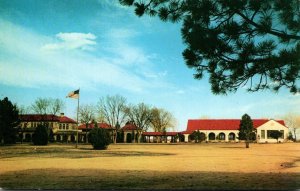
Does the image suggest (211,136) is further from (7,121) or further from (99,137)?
(99,137)

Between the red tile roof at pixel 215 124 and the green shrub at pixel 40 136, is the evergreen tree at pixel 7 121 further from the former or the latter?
the red tile roof at pixel 215 124

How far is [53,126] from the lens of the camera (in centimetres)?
7938

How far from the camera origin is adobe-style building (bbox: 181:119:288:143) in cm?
7444

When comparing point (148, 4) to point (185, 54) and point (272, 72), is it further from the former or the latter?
point (272, 72)

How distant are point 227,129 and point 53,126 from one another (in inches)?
1484

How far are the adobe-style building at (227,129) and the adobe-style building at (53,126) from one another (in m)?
25.1

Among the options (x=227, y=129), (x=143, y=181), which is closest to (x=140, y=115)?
(x=227, y=129)

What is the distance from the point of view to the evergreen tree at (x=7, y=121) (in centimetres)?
4319

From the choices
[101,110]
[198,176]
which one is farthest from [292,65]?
[101,110]

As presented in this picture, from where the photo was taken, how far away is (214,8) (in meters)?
8.38

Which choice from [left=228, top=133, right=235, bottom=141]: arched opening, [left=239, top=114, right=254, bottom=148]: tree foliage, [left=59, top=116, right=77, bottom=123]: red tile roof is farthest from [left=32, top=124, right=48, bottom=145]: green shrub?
[left=228, top=133, right=235, bottom=141]: arched opening

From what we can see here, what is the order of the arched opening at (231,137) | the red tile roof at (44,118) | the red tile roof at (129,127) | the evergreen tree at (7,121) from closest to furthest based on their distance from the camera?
the evergreen tree at (7,121)
the red tile roof at (44,118)
the red tile roof at (129,127)
the arched opening at (231,137)

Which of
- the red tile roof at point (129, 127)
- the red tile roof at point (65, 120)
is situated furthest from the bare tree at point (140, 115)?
→ the red tile roof at point (65, 120)

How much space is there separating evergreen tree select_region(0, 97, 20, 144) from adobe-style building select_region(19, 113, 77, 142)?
1358cm
